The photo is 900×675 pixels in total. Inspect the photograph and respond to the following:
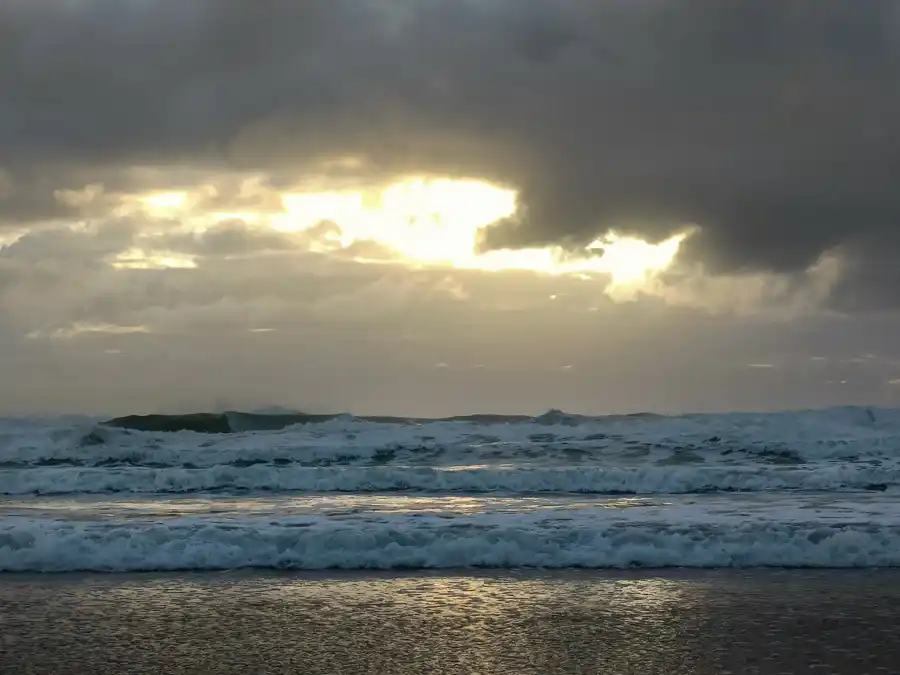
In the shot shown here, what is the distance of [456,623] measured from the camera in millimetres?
7090

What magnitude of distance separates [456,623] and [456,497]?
8.12 meters

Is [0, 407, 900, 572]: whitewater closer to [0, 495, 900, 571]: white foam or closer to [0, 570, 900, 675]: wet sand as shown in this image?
[0, 495, 900, 571]: white foam

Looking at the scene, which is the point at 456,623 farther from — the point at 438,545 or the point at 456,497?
the point at 456,497

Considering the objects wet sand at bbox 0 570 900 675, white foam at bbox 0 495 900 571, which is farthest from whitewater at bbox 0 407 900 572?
wet sand at bbox 0 570 900 675

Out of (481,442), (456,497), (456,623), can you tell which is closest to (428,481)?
(456,497)

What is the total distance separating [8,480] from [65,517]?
5.64 meters

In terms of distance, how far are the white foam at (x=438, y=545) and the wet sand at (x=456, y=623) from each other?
0.42 m

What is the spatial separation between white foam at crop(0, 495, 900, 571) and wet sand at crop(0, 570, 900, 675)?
16.4 inches

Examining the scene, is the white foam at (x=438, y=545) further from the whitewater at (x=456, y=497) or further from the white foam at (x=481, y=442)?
the white foam at (x=481, y=442)

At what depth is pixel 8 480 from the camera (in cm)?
1719

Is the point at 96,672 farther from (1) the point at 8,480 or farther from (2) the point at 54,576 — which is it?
(1) the point at 8,480

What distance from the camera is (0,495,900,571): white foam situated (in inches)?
379

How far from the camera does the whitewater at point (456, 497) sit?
974 centimetres

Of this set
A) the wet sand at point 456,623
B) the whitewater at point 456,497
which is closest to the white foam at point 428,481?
the whitewater at point 456,497
